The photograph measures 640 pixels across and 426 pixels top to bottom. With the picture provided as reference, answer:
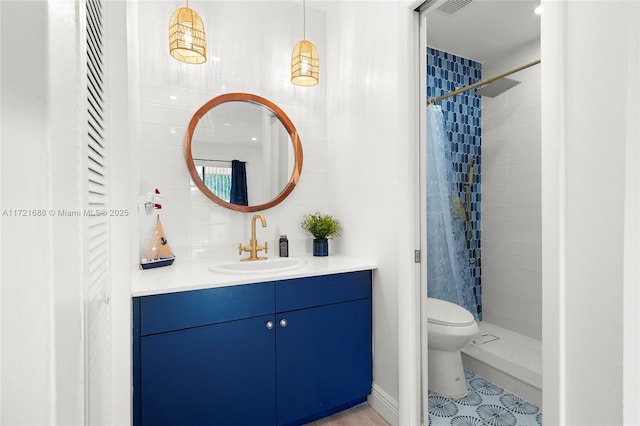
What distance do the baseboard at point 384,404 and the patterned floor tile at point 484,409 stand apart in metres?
0.20

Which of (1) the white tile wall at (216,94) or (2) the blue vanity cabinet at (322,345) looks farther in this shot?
(1) the white tile wall at (216,94)

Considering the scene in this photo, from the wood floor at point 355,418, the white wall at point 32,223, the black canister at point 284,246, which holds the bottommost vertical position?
the wood floor at point 355,418

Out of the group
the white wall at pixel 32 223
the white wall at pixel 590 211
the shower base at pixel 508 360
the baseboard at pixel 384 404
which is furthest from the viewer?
the shower base at pixel 508 360

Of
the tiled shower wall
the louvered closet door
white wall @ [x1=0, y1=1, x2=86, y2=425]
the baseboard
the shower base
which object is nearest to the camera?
white wall @ [x1=0, y1=1, x2=86, y2=425]

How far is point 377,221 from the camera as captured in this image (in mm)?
1899

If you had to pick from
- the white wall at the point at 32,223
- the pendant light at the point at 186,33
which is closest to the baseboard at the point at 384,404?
the white wall at the point at 32,223

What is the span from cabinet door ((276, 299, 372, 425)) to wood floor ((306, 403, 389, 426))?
52 mm

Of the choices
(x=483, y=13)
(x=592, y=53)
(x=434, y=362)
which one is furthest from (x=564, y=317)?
(x=483, y=13)

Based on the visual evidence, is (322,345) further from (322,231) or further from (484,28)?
(484,28)

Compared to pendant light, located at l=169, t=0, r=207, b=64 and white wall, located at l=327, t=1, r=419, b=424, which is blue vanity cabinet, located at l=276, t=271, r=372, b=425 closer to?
white wall, located at l=327, t=1, r=419, b=424

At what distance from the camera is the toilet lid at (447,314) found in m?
1.91

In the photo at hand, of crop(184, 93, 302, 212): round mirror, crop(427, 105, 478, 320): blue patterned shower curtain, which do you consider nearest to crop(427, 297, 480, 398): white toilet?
crop(427, 105, 478, 320): blue patterned shower curtain

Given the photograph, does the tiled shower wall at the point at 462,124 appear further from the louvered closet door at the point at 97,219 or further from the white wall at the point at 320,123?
the louvered closet door at the point at 97,219

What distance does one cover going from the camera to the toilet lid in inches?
75.1
